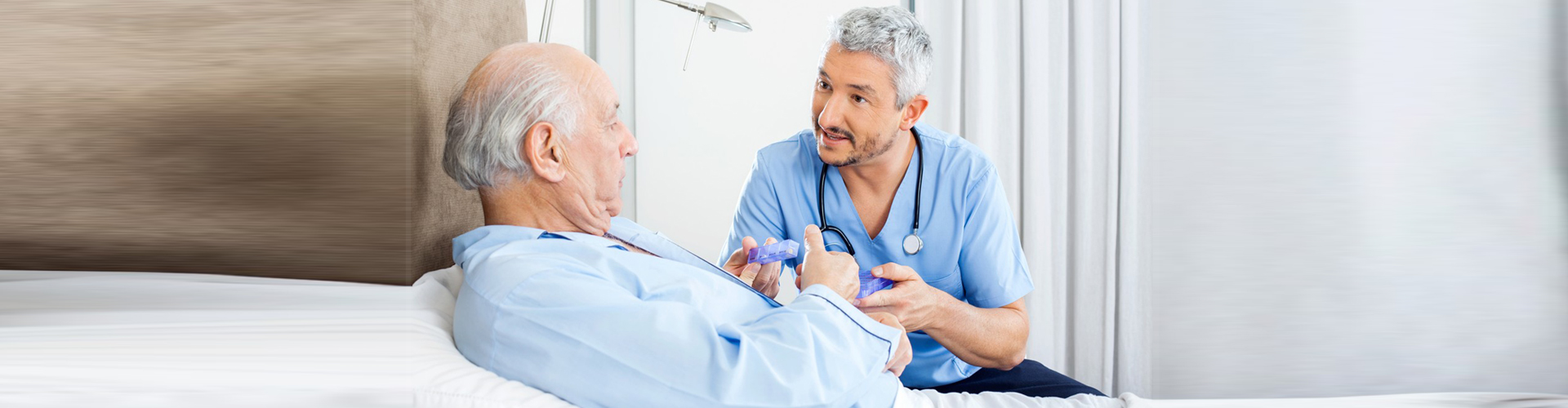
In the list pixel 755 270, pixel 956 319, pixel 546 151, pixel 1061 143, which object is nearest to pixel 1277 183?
pixel 1061 143

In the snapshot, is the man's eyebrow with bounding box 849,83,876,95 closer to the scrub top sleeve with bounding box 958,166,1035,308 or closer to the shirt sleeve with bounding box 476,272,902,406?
the scrub top sleeve with bounding box 958,166,1035,308

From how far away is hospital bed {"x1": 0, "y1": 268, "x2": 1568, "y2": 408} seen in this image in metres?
0.39

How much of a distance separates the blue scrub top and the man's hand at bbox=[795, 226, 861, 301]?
455 mm

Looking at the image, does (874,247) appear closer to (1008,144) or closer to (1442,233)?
(1008,144)

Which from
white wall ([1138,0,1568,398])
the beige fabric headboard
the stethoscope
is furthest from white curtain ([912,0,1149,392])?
the beige fabric headboard

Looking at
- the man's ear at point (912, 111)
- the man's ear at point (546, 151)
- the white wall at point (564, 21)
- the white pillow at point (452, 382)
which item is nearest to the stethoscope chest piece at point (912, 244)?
the man's ear at point (912, 111)

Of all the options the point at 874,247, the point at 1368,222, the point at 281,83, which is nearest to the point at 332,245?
the point at 281,83

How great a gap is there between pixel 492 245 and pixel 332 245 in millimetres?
611

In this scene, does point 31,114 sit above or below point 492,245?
above

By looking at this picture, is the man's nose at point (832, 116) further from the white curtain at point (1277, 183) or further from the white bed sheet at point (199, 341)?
the white curtain at point (1277, 183)

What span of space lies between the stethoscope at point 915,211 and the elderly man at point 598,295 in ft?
1.09

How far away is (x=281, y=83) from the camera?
424mm

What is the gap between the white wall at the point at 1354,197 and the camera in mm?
2541

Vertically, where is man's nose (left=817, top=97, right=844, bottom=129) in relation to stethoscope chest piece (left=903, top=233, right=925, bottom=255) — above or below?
above
